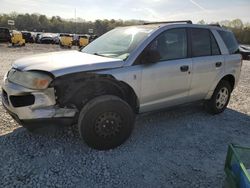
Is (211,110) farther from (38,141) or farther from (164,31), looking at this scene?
Result: (38,141)

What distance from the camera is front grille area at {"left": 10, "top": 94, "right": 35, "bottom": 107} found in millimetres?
3338

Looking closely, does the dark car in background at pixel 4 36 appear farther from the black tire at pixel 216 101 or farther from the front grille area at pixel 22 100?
the front grille area at pixel 22 100

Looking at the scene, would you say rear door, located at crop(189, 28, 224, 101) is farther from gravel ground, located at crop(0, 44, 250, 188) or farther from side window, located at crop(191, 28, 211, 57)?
gravel ground, located at crop(0, 44, 250, 188)

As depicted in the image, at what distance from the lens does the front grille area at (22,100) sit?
3338 mm

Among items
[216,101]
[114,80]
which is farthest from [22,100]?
[216,101]

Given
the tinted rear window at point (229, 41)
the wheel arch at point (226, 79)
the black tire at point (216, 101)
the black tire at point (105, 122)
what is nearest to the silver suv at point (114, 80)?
the black tire at point (105, 122)

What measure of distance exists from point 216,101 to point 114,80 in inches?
102

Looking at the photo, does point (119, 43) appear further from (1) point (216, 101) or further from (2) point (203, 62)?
(1) point (216, 101)

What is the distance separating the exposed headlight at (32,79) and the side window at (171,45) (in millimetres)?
1579

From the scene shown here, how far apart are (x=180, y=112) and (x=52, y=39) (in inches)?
1188

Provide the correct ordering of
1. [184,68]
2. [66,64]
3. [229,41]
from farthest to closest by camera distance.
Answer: [229,41] → [184,68] → [66,64]

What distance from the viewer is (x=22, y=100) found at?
11.1 feet

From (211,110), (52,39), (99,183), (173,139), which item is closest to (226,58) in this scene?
(211,110)

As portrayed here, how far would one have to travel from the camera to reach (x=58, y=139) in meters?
3.95
